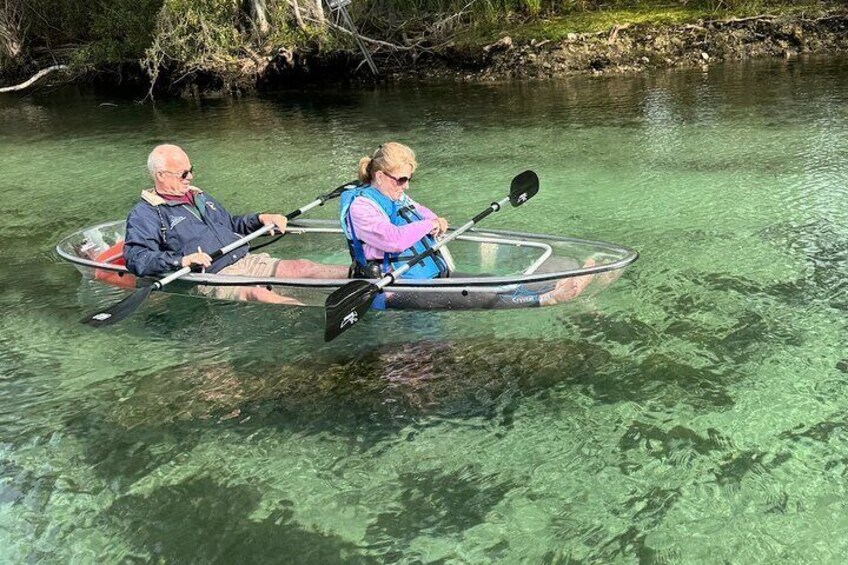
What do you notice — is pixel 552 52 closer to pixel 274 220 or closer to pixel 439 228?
pixel 274 220

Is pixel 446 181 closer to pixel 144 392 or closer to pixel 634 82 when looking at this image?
pixel 144 392

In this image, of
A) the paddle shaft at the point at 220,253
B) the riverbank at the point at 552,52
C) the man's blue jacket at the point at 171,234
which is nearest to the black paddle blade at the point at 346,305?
the paddle shaft at the point at 220,253

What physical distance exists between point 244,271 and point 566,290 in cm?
230

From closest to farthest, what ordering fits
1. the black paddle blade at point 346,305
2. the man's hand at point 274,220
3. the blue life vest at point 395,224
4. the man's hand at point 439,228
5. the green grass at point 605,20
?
the black paddle blade at point 346,305, the blue life vest at point 395,224, the man's hand at point 439,228, the man's hand at point 274,220, the green grass at point 605,20

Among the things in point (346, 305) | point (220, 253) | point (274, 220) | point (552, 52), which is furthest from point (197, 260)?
point (552, 52)

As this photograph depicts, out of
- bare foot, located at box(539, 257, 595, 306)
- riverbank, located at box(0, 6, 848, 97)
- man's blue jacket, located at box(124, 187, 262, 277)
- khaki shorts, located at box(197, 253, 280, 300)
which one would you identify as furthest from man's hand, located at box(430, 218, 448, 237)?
riverbank, located at box(0, 6, 848, 97)

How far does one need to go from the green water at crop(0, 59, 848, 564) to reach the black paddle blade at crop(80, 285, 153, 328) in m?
0.42

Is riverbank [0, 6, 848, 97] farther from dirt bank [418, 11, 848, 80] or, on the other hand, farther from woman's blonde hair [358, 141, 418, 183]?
woman's blonde hair [358, 141, 418, 183]

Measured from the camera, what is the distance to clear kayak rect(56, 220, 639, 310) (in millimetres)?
4664

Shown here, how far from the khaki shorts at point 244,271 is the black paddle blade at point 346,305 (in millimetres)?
986

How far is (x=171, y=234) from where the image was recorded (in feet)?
17.3

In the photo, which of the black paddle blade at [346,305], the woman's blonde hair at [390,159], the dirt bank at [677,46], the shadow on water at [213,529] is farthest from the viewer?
the dirt bank at [677,46]

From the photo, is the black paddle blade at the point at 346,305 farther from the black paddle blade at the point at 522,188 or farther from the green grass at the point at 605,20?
the green grass at the point at 605,20

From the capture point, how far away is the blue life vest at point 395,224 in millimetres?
4805
